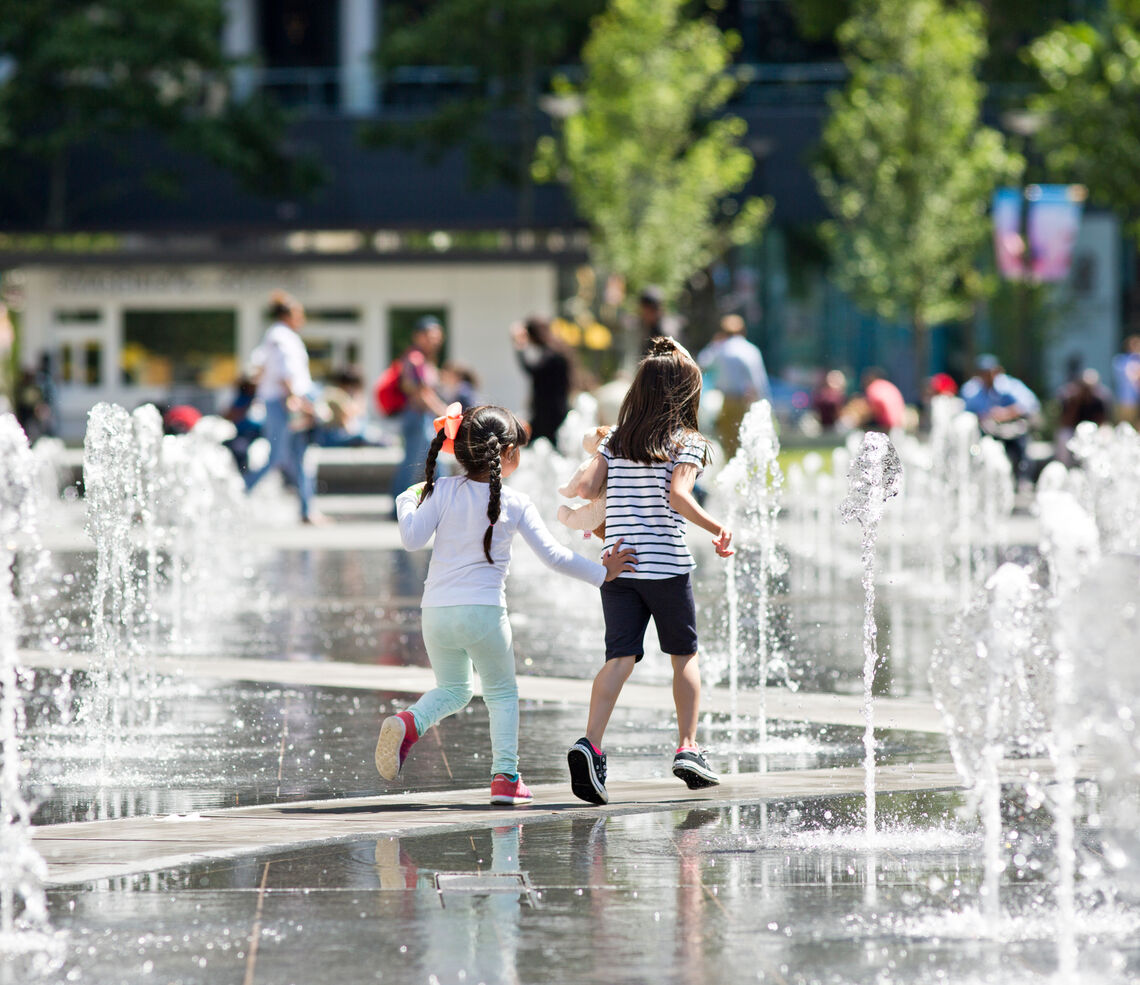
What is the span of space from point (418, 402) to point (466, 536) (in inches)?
432

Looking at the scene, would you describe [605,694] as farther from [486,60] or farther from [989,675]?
[486,60]

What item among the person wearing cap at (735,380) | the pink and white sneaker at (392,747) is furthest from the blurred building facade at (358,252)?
the pink and white sneaker at (392,747)

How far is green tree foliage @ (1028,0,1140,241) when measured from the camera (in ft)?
74.0

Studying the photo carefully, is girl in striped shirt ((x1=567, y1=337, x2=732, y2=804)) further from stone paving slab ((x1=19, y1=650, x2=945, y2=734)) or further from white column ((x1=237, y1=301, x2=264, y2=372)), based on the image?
white column ((x1=237, y1=301, x2=264, y2=372))

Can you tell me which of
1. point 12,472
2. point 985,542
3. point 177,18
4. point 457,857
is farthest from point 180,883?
point 177,18

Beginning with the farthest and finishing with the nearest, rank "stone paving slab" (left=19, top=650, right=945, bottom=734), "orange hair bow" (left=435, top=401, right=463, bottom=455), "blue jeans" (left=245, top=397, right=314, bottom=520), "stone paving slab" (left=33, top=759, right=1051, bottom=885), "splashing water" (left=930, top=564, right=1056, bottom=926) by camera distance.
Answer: "blue jeans" (left=245, top=397, right=314, bottom=520)
"stone paving slab" (left=19, top=650, right=945, bottom=734)
"orange hair bow" (left=435, top=401, right=463, bottom=455)
"stone paving slab" (left=33, top=759, right=1051, bottom=885)
"splashing water" (left=930, top=564, right=1056, bottom=926)

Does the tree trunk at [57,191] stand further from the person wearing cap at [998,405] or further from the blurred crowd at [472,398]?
the person wearing cap at [998,405]

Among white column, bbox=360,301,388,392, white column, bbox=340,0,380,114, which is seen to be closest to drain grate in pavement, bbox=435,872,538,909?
white column, bbox=360,301,388,392

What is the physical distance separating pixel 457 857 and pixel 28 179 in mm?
41422

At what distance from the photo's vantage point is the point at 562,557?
596 cm

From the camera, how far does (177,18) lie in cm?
3972

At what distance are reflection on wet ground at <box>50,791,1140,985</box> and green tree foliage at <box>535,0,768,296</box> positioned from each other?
3128cm

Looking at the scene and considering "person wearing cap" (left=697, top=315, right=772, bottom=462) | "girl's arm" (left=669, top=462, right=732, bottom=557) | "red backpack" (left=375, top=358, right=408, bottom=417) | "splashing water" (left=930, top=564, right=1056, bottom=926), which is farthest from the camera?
"red backpack" (left=375, top=358, right=408, bottom=417)

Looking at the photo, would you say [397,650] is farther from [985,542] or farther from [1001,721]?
[985,542]
